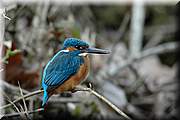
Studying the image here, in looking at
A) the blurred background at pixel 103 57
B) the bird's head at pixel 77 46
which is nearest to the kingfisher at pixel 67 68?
the bird's head at pixel 77 46

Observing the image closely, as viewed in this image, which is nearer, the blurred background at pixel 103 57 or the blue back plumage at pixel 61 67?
the blue back plumage at pixel 61 67

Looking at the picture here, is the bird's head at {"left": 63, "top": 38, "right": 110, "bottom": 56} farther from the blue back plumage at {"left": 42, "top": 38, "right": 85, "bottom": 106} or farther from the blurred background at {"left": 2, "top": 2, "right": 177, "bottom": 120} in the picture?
the blurred background at {"left": 2, "top": 2, "right": 177, "bottom": 120}

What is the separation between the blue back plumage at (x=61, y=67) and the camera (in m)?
2.02

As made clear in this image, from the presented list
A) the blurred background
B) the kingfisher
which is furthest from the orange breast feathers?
the blurred background

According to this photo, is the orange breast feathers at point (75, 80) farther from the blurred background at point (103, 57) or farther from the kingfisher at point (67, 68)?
the blurred background at point (103, 57)

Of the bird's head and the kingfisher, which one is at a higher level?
the bird's head

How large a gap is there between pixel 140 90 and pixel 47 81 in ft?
8.45

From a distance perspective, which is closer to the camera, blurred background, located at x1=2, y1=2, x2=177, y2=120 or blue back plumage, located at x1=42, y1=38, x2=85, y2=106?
blue back plumage, located at x1=42, y1=38, x2=85, y2=106

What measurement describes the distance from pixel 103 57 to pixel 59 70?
112 inches

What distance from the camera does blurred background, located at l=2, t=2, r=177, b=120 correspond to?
352 cm

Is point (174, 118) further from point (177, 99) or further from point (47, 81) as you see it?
point (47, 81)

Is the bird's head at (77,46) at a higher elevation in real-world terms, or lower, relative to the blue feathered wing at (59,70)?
higher

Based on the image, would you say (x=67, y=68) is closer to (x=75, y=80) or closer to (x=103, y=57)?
(x=75, y=80)

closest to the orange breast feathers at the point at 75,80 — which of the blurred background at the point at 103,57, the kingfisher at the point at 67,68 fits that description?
the kingfisher at the point at 67,68
